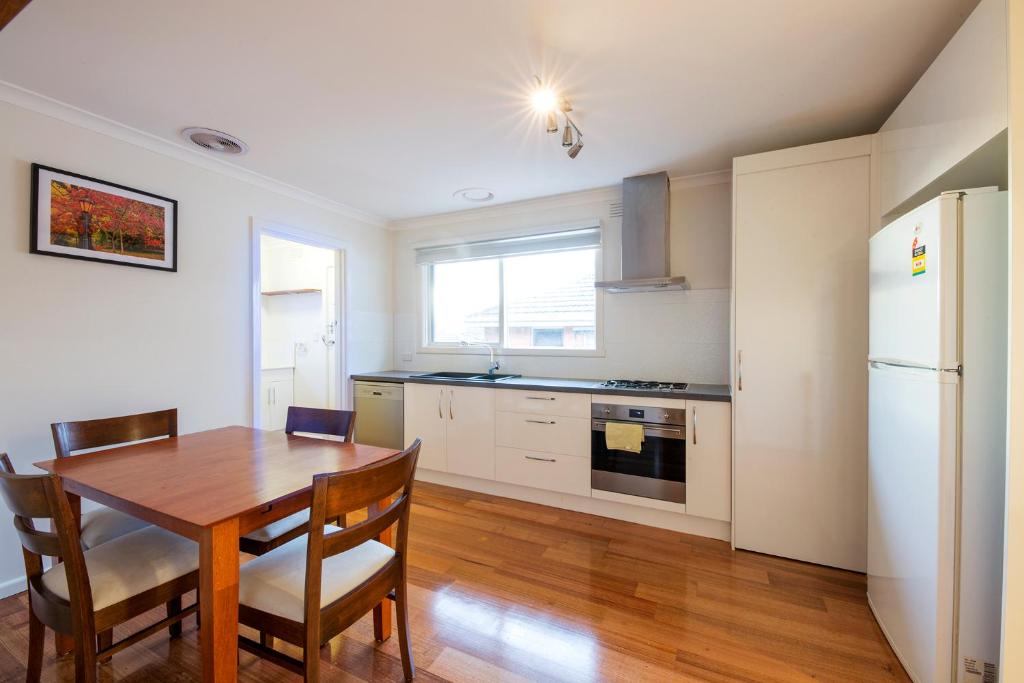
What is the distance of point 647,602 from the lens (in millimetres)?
1995

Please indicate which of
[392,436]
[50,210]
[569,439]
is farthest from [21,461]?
[569,439]

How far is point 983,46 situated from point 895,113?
0.70 meters

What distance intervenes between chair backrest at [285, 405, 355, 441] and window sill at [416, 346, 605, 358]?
1.89m

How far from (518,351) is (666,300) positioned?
1.31 metres

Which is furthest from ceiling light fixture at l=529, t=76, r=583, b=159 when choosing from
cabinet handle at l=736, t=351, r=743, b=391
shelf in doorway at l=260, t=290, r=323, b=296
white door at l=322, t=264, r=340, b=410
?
shelf in doorway at l=260, t=290, r=323, b=296

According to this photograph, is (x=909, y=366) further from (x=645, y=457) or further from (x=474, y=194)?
(x=474, y=194)

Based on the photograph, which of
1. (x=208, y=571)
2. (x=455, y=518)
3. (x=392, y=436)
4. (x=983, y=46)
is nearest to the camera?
(x=208, y=571)

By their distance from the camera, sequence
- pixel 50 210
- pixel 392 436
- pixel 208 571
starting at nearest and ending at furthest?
1. pixel 208 571
2. pixel 50 210
3. pixel 392 436

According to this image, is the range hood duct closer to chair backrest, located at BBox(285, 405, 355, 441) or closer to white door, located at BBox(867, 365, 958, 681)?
white door, located at BBox(867, 365, 958, 681)

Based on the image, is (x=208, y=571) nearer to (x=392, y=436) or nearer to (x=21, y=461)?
(x=21, y=461)

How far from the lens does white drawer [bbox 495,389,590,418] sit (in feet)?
9.57

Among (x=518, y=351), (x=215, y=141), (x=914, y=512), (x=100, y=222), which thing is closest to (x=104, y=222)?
(x=100, y=222)

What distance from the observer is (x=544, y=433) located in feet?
10.0

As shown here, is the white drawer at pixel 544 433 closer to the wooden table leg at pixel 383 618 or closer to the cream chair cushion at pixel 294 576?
the wooden table leg at pixel 383 618
